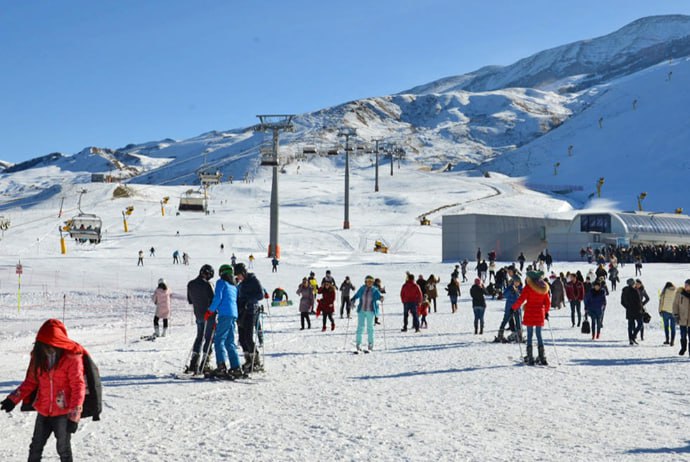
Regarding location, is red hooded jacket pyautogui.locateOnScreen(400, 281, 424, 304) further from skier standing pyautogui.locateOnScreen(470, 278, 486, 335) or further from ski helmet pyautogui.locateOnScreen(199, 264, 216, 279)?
ski helmet pyautogui.locateOnScreen(199, 264, 216, 279)

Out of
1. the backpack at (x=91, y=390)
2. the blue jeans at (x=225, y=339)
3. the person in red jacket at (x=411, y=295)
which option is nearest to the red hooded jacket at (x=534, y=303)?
the blue jeans at (x=225, y=339)

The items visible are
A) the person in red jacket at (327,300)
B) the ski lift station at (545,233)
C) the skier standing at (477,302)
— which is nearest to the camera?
the skier standing at (477,302)

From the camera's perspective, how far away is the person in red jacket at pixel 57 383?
507cm

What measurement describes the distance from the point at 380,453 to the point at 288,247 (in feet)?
164

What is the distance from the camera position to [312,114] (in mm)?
199875

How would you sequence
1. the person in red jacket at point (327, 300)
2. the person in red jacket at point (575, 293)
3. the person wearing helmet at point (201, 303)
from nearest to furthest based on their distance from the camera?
the person wearing helmet at point (201, 303) < the person in red jacket at point (327, 300) < the person in red jacket at point (575, 293)

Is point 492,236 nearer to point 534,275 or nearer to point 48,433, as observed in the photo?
point 534,275

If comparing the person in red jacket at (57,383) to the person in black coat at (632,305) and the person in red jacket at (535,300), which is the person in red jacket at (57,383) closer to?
the person in red jacket at (535,300)

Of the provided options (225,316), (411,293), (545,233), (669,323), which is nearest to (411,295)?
(411,293)

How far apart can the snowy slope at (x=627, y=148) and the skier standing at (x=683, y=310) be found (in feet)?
268

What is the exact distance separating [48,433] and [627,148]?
123231 millimetres

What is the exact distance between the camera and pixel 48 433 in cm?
516

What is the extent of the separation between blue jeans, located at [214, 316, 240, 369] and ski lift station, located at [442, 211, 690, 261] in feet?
128

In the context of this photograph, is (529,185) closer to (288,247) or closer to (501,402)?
(288,247)
